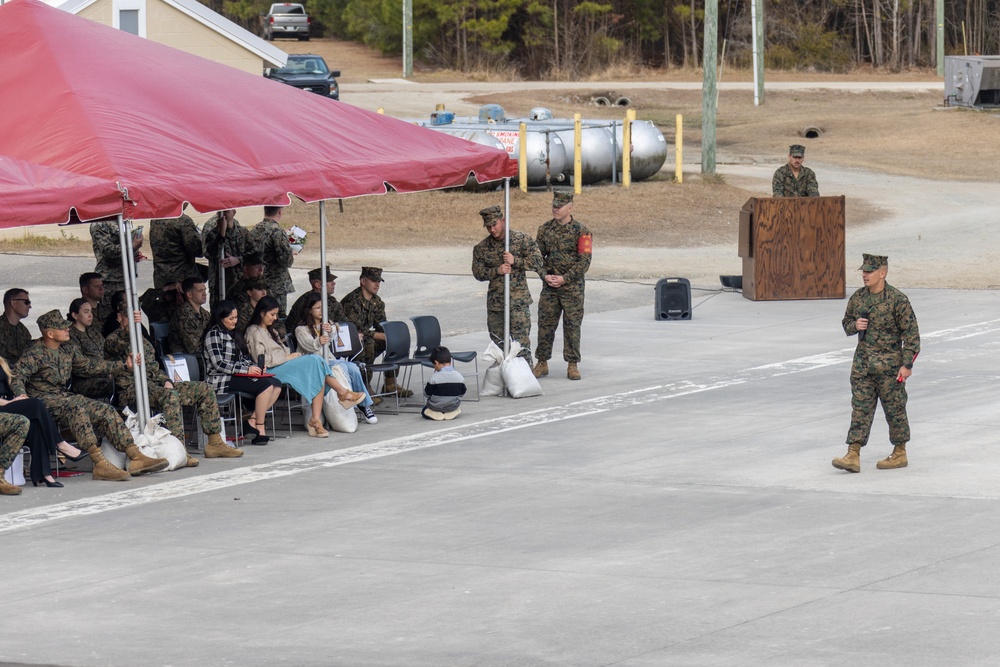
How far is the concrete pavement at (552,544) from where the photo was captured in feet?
24.4

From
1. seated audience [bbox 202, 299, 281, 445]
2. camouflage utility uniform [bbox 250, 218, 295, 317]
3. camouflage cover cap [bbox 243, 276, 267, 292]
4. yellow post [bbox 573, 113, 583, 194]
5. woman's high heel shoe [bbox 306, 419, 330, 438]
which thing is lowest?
woman's high heel shoe [bbox 306, 419, 330, 438]

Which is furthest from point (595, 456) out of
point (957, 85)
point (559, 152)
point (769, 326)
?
point (957, 85)

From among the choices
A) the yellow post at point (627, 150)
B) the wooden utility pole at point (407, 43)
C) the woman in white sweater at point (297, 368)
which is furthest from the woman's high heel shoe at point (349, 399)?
the wooden utility pole at point (407, 43)

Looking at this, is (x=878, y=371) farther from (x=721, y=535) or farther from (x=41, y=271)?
(x=41, y=271)

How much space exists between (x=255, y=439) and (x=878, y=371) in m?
4.80

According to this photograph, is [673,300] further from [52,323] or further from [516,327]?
[52,323]

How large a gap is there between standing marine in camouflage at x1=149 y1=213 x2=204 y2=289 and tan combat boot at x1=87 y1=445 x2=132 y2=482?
5.04 meters

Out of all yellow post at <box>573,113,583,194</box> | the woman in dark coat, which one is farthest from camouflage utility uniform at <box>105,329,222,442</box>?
yellow post at <box>573,113,583,194</box>

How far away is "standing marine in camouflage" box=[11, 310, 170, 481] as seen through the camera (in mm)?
11281

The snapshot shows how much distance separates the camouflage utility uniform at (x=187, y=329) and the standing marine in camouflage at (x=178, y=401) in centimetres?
82

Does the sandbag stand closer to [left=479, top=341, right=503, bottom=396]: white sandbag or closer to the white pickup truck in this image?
[left=479, top=341, right=503, bottom=396]: white sandbag

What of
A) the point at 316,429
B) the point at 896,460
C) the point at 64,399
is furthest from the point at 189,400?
the point at 896,460

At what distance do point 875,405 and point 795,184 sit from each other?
33.9 feet

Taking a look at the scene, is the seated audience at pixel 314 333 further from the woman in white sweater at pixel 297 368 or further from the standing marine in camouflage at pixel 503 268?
the standing marine in camouflage at pixel 503 268
